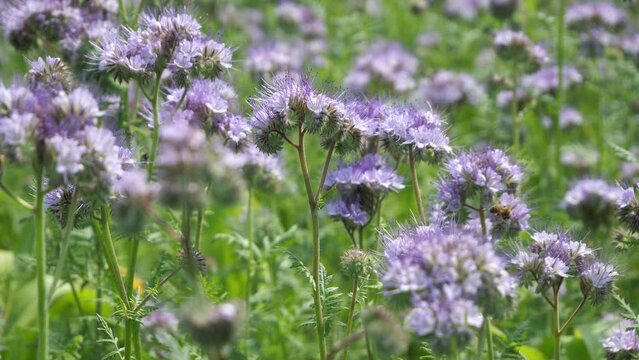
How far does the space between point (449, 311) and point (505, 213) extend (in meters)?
1.36

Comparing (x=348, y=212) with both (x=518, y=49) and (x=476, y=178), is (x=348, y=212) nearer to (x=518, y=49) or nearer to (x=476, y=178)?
(x=476, y=178)

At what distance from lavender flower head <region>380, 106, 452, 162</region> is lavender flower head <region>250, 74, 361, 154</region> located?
0.21m

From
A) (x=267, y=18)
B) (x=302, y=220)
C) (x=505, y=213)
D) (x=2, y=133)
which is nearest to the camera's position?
(x=2, y=133)

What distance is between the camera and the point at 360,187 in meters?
4.25

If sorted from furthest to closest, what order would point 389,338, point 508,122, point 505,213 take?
point 508,122 → point 505,213 → point 389,338

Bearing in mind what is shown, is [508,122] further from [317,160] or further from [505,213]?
[505,213]

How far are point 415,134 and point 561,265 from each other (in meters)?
0.93

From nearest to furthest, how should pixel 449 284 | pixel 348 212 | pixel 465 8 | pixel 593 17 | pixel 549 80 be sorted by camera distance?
pixel 449 284 → pixel 348 212 → pixel 549 80 → pixel 593 17 → pixel 465 8

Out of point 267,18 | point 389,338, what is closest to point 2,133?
point 389,338

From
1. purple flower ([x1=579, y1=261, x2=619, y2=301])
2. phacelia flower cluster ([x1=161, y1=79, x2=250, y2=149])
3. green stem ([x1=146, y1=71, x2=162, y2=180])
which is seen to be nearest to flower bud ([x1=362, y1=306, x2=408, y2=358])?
purple flower ([x1=579, y1=261, x2=619, y2=301])

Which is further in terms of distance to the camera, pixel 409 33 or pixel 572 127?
pixel 409 33

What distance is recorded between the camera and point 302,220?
673cm

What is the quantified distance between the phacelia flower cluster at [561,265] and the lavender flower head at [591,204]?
2.11 m

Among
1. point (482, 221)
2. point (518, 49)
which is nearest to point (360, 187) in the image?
point (482, 221)
